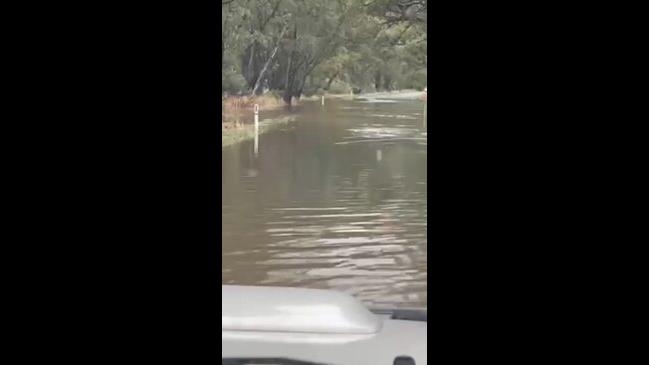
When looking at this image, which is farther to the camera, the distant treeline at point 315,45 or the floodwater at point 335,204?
the distant treeline at point 315,45

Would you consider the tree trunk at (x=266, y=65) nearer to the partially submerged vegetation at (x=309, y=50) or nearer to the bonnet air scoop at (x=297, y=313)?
the partially submerged vegetation at (x=309, y=50)

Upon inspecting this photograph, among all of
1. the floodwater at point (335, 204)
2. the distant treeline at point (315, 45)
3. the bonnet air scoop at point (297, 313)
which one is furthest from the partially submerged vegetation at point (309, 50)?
the bonnet air scoop at point (297, 313)

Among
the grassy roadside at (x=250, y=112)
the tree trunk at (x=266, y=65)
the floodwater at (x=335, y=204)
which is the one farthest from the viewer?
the tree trunk at (x=266, y=65)

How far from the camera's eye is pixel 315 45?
20.4ft

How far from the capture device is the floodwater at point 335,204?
4004mm

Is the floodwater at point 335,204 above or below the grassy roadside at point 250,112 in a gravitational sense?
below

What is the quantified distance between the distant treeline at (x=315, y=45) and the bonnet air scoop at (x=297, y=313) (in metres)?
4.02

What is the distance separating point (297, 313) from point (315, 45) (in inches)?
204

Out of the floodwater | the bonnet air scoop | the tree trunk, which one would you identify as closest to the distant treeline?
the tree trunk
